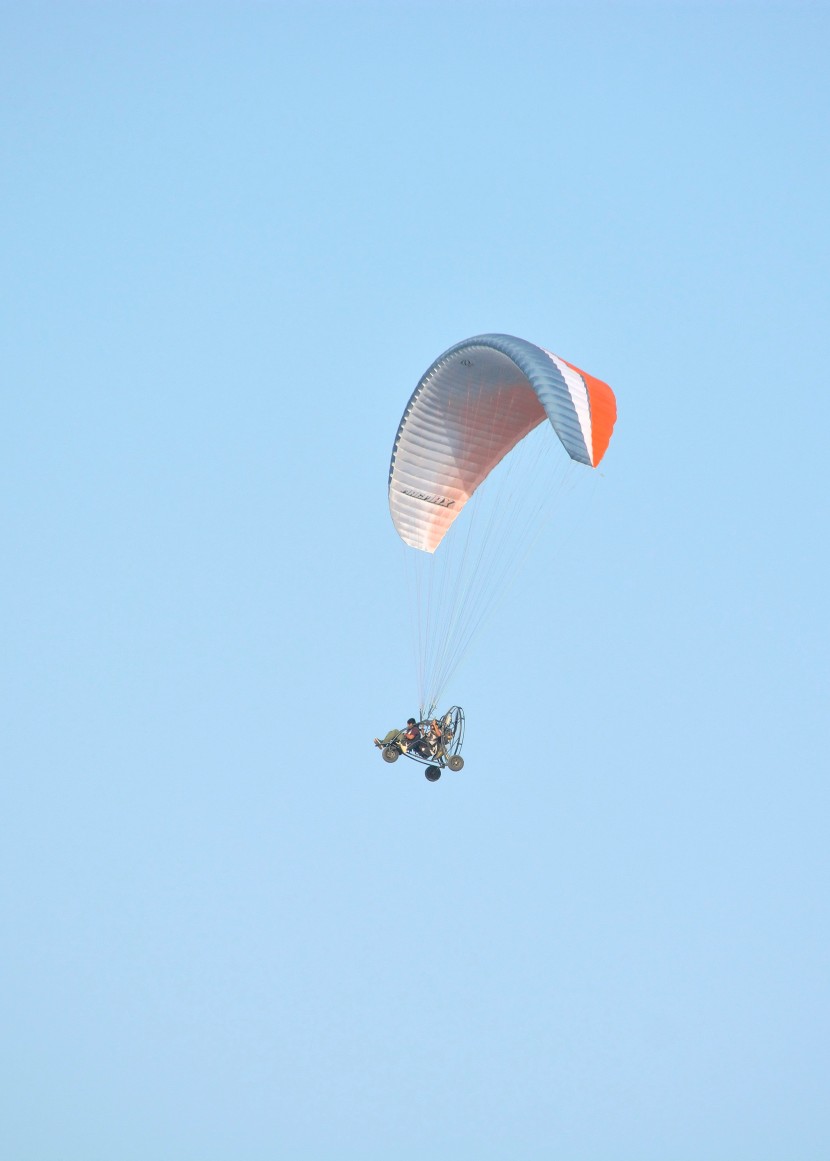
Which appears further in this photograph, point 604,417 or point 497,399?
point 497,399

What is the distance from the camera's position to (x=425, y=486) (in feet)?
161

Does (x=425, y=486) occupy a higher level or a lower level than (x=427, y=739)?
higher

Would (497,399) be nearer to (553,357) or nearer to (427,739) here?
(553,357)

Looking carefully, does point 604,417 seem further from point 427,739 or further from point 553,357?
point 427,739

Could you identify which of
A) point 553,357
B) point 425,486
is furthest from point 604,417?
point 425,486

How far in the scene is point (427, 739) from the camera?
46531 millimetres

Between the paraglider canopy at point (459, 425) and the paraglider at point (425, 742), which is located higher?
the paraglider canopy at point (459, 425)

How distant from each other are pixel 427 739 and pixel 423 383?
5.95 m

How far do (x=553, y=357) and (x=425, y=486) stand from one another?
4540mm

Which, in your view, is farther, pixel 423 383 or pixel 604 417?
pixel 423 383

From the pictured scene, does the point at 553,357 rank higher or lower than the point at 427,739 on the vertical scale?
higher

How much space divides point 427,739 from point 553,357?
6505mm

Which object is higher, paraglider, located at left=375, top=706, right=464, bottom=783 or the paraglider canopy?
the paraglider canopy

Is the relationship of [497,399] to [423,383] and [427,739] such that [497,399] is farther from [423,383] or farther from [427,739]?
[427,739]
